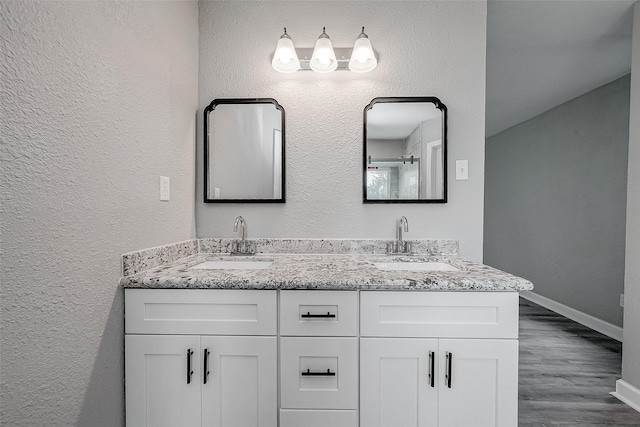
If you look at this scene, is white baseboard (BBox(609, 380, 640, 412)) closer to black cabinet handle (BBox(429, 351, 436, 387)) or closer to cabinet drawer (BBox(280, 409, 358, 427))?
black cabinet handle (BBox(429, 351, 436, 387))

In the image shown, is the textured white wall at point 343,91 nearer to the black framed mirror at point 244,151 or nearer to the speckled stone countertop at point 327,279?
the black framed mirror at point 244,151

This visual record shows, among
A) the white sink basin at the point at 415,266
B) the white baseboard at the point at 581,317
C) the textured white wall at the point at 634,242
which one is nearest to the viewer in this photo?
the white sink basin at the point at 415,266

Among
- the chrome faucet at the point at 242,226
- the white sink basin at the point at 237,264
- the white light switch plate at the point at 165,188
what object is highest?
the white light switch plate at the point at 165,188

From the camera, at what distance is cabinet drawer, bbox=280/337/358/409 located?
1.11 metres

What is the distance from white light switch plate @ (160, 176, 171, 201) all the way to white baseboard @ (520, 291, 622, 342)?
3.73 metres

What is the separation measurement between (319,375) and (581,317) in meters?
3.33

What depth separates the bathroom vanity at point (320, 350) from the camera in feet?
3.63

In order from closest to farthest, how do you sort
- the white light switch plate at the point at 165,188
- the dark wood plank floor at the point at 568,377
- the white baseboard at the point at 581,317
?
the white light switch plate at the point at 165,188, the dark wood plank floor at the point at 568,377, the white baseboard at the point at 581,317

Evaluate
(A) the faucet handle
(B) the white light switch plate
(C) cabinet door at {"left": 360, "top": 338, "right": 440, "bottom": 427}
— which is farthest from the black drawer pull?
(A) the faucet handle

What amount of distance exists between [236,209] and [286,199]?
30 centimetres

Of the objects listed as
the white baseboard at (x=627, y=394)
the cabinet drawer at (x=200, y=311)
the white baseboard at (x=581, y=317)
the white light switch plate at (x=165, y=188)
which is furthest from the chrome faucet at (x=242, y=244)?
the white baseboard at (x=581, y=317)

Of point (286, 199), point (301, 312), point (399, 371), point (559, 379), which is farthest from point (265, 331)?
point (559, 379)

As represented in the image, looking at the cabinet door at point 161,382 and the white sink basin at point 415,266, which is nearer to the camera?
the cabinet door at point 161,382

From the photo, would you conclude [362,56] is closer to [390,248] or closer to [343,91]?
[343,91]
